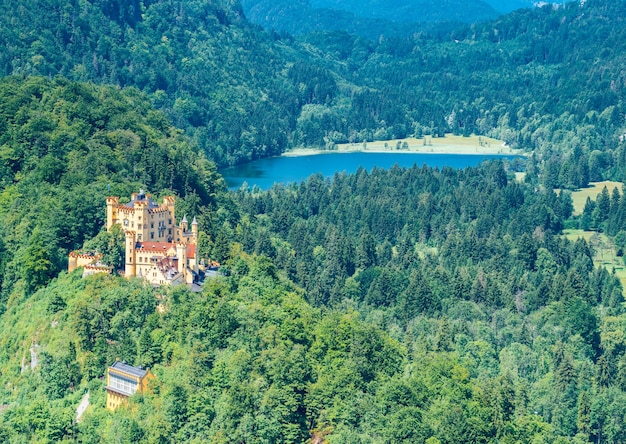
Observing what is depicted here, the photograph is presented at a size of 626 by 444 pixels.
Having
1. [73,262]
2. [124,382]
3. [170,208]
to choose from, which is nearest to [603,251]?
[170,208]

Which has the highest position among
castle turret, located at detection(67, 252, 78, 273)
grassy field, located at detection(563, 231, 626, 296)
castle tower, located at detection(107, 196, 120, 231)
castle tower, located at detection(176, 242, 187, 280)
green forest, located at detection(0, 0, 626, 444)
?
castle tower, located at detection(107, 196, 120, 231)

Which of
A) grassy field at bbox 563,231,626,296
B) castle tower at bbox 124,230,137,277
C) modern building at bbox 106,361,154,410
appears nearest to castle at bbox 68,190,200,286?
castle tower at bbox 124,230,137,277

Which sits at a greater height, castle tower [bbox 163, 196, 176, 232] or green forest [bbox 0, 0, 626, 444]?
castle tower [bbox 163, 196, 176, 232]

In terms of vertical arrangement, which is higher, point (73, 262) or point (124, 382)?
point (73, 262)

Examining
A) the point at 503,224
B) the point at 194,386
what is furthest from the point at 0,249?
the point at 503,224

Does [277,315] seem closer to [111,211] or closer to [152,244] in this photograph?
[152,244]

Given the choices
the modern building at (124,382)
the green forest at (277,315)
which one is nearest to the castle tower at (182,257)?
the green forest at (277,315)

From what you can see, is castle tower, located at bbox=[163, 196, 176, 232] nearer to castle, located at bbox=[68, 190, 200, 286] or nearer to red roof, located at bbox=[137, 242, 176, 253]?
castle, located at bbox=[68, 190, 200, 286]
